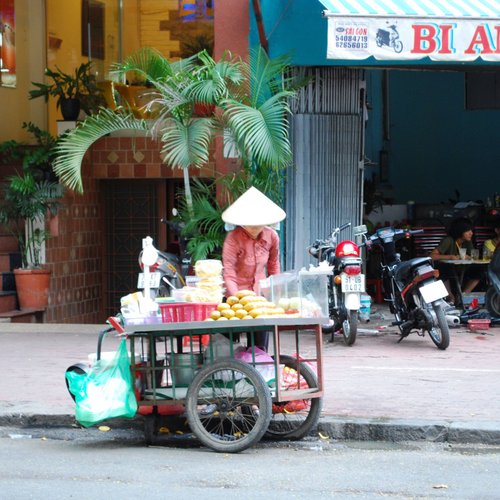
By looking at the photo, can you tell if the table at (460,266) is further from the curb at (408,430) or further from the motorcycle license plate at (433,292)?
the curb at (408,430)

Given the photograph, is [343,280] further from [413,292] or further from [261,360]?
[261,360]

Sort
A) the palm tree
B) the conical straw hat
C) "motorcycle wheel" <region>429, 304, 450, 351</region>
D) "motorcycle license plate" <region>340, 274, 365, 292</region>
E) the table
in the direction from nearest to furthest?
the conical straw hat < "motorcycle wheel" <region>429, 304, 450, 351</region> < "motorcycle license plate" <region>340, 274, 365, 292</region> < the palm tree < the table

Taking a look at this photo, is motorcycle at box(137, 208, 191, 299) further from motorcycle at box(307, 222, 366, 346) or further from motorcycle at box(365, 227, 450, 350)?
motorcycle at box(365, 227, 450, 350)

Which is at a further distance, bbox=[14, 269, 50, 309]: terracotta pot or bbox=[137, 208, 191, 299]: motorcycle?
bbox=[14, 269, 50, 309]: terracotta pot

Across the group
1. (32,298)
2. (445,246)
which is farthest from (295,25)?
(32,298)

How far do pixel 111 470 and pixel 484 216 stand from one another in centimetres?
1049

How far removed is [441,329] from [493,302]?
2307 mm

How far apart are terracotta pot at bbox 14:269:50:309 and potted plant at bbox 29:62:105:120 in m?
2.54

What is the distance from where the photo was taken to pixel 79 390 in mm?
7914

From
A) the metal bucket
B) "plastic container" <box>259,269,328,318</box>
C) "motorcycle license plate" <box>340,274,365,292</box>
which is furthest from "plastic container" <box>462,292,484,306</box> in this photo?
the metal bucket

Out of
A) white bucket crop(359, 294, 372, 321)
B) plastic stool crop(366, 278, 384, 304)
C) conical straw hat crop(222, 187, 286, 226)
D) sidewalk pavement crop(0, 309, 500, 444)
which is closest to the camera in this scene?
sidewalk pavement crop(0, 309, 500, 444)

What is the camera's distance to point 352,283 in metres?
11.8

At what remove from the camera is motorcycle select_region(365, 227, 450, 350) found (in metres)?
11.6

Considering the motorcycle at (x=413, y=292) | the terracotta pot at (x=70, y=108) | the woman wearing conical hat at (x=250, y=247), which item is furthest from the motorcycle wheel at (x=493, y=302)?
the terracotta pot at (x=70, y=108)
